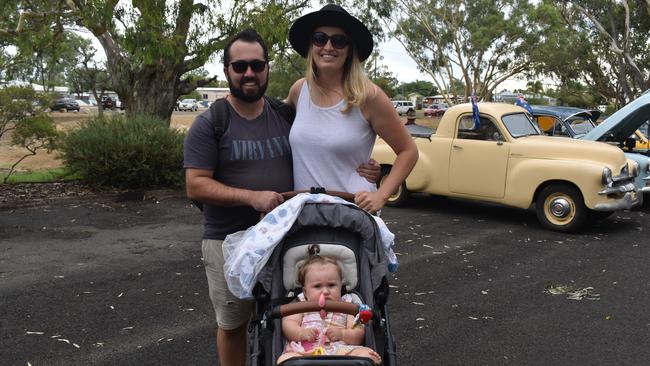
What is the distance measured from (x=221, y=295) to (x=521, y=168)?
694 cm

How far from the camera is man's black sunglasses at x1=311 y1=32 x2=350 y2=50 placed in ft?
9.32

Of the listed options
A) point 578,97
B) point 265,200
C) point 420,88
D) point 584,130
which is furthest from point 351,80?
point 420,88

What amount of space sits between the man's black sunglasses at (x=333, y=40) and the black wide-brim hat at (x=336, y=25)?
0.06m

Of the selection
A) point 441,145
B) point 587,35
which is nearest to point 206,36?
point 441,145

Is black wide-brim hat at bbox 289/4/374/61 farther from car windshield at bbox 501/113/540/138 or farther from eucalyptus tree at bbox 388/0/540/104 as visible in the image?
eucalyptus tree at bbox 388/0/540/104

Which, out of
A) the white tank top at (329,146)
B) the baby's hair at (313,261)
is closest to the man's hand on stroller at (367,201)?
the white tank top at (329,146)

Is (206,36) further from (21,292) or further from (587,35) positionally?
(587,35)

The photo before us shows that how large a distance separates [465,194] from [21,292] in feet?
22.0

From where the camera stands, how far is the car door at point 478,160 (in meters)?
9.22

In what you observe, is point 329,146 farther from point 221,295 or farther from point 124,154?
point 124,154

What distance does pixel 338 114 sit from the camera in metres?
2.84

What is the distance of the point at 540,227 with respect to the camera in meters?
9.06

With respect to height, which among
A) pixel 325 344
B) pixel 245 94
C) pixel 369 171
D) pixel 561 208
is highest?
pixel 245 94

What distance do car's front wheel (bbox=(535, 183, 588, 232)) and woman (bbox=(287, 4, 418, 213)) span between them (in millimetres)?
6469
